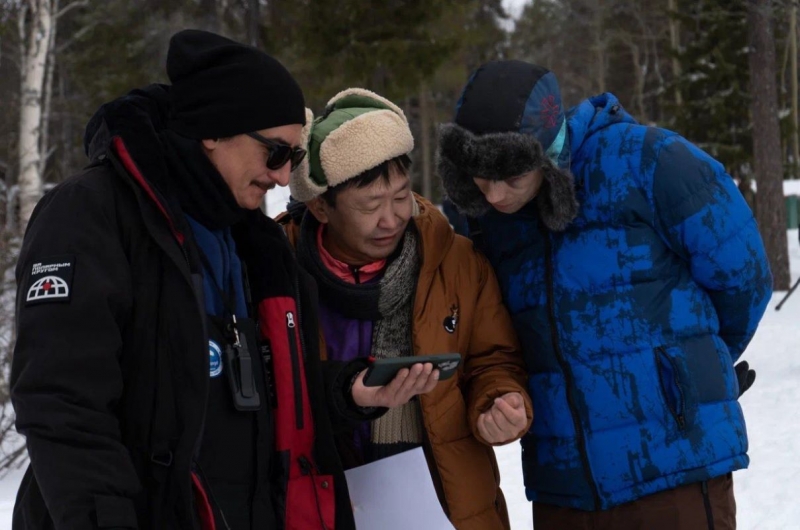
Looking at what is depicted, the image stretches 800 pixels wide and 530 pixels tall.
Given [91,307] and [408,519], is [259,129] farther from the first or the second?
[408,519]

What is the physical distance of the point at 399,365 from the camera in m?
2.18

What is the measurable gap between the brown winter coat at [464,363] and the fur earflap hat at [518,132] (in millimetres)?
255

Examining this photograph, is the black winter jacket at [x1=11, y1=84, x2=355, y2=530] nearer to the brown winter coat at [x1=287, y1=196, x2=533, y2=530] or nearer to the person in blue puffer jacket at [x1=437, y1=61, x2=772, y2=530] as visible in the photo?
the brown winter coat at [x1=287, y1=196, x2=533, y2=530]

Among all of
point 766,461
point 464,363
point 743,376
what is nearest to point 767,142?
point 766,461

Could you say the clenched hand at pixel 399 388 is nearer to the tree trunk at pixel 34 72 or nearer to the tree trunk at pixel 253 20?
the tree trunk at pixel 253 20

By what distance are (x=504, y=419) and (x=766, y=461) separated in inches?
172

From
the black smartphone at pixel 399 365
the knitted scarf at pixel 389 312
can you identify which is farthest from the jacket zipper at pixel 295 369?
the knitted scarf at pixel 389 312

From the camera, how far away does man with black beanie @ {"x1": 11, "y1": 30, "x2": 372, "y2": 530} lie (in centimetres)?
170

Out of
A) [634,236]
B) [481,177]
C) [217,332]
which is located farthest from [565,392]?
[217,332]

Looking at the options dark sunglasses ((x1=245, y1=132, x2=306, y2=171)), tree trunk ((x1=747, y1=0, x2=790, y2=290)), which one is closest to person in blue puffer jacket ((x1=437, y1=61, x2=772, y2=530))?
dark sunglasses ((x1=245, y1=132, x2=306, y2=171))

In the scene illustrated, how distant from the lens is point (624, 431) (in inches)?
94.6

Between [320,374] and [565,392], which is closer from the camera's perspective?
[320,374]

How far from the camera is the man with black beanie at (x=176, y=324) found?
1.70 m

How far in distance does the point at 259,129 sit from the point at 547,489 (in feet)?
4.00
